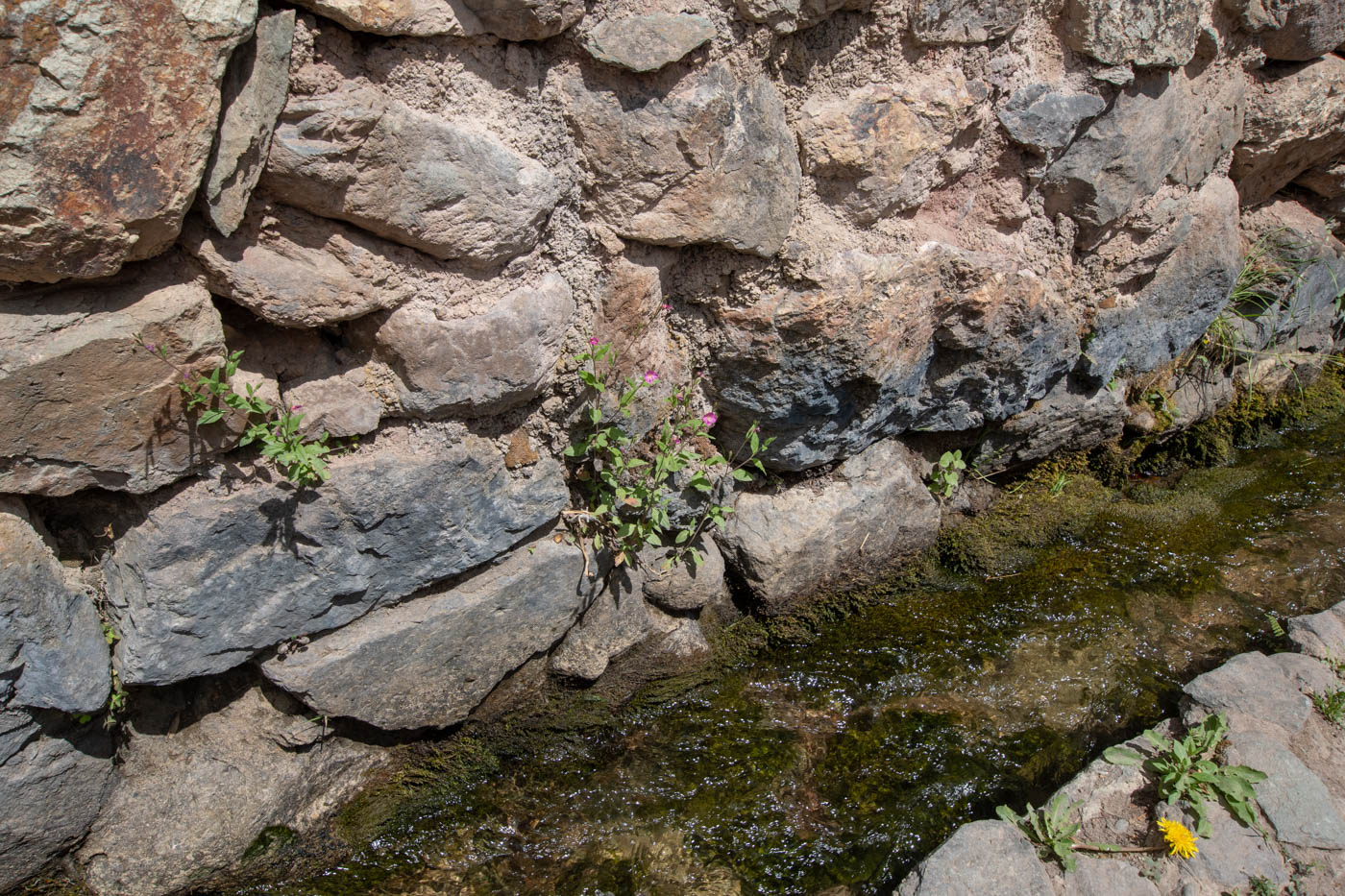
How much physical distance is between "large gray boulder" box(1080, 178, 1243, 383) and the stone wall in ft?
0.17

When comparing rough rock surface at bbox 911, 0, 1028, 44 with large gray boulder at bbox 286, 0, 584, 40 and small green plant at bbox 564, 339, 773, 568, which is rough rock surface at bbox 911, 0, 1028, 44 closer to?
large gray boulder at bbox 286, 0, 584, 40

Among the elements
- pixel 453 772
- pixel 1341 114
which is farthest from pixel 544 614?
pixel 1341 114

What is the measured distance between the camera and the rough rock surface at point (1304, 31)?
11.3ft

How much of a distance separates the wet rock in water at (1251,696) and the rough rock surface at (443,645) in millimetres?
1996

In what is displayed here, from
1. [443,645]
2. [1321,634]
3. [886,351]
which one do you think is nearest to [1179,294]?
[1321,634]

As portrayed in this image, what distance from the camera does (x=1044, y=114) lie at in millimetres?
2973

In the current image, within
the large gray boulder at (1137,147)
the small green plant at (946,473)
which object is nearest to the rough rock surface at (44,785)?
the small green plant at (946,473)

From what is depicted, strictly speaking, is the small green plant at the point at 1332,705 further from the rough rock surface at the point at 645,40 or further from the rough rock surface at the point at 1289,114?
the rough rock surface at the point at 645,40

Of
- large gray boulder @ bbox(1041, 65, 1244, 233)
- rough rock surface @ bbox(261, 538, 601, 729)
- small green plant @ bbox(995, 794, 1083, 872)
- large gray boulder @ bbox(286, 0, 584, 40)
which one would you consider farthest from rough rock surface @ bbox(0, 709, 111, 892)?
large gray boulder @ bbox(1041, 65, 1244, 233)

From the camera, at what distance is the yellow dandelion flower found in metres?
2.38

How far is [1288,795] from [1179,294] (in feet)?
6.73

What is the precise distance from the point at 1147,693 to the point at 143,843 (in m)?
3.14

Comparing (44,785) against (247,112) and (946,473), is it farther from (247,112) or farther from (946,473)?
(946,473)

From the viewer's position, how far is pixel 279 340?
2211 mm
